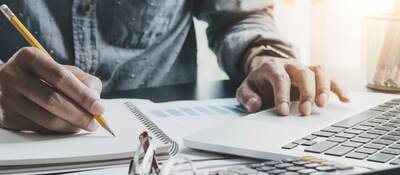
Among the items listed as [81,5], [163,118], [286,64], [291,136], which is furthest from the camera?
[81,5]

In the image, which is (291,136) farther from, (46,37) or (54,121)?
(46,37)

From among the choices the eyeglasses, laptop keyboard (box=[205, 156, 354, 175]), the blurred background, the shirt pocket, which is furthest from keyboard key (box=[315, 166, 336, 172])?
the blurred background

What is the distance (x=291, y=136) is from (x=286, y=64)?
10.4 inches

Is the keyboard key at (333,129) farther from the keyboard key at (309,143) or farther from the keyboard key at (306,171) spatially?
the keyboard key at (306,171)

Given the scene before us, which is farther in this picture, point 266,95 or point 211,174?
point 266,95

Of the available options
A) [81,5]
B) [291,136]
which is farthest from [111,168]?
[81,5]

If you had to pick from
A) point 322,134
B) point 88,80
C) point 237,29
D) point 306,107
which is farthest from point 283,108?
point 237,29

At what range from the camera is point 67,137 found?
2.10 ft

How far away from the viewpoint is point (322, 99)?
2.60ft

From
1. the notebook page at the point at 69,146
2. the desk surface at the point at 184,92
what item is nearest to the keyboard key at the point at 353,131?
the notebook page at the point at 69,146

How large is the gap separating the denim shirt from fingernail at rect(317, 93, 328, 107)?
0.23 meters

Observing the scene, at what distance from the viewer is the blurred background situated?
169 cm

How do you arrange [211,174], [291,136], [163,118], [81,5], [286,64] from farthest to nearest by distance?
[81,5] < [286,64] < [163,118] < [291,136] < [211,174]

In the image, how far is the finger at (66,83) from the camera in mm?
633
